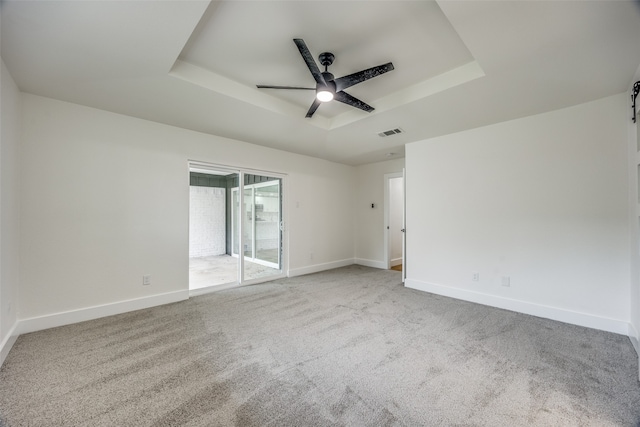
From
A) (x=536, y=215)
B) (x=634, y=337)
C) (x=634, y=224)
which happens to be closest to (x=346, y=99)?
(x=536, y=215)

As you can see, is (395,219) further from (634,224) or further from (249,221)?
(634,224)

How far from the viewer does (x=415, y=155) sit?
4.51 meters

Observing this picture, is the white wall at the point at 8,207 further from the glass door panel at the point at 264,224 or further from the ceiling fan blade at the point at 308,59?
the glass door panel at the point at 264,224

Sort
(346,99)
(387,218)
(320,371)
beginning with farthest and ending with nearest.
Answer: (387,218) → (346,99) → (320,371)

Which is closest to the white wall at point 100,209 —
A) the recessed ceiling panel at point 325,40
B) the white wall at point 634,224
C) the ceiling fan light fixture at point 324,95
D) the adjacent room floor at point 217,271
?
the adjacent room floor at point 217,271

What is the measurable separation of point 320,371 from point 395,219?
4683 mm

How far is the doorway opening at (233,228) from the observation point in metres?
4.62

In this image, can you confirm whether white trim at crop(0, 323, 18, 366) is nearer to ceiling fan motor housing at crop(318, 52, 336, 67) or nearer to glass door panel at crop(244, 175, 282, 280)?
glass door panel at crop(244, 175, 282, 280)

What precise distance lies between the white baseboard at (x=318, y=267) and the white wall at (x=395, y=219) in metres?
1.05

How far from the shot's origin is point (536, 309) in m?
3.25

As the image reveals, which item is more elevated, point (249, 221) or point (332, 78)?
point (332, 78)

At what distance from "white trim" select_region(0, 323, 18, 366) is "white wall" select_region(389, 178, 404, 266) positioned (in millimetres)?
5713

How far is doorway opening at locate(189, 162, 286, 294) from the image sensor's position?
15.2ft

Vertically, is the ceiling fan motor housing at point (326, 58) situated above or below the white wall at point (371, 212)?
above
